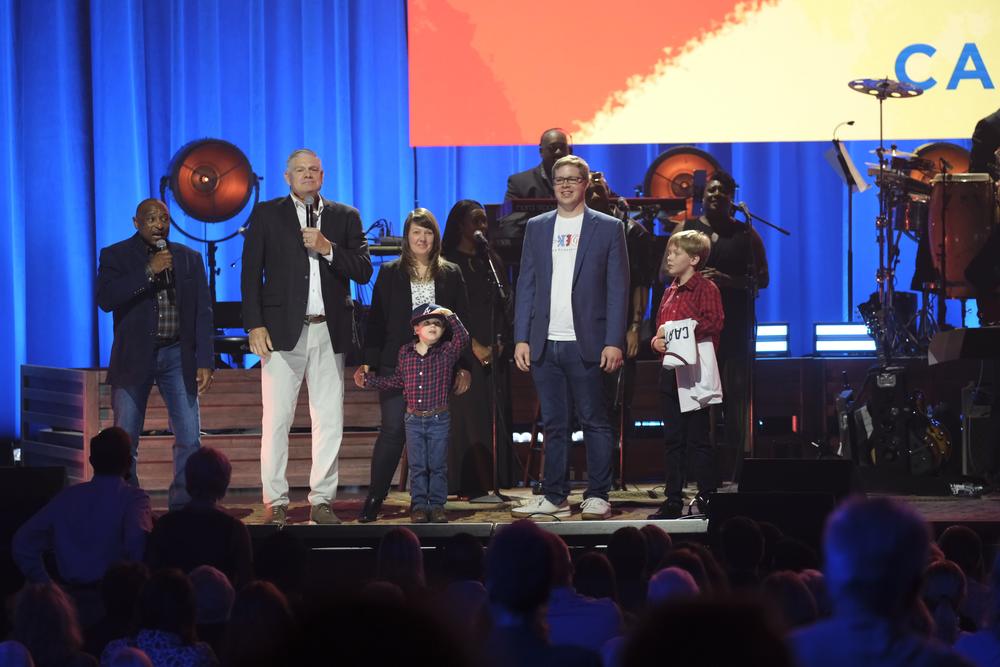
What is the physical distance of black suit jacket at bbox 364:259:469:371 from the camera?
625 cm

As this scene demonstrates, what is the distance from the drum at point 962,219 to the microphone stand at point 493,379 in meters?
2.78

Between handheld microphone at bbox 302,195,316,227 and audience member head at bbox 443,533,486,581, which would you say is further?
handheld microphone at bbox 302,195,316,227

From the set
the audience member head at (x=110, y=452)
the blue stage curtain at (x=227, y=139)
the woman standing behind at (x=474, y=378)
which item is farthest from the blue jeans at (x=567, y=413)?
the blue stage curtain at (x=227, y=139)

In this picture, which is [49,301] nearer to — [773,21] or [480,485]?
[480,485]

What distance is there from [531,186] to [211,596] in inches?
184

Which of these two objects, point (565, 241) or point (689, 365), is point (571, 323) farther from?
point (689, 365)

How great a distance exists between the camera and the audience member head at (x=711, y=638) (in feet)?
3.69

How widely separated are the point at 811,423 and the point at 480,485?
313 centimetres

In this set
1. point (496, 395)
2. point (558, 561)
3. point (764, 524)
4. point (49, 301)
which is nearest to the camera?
point (558, 561)

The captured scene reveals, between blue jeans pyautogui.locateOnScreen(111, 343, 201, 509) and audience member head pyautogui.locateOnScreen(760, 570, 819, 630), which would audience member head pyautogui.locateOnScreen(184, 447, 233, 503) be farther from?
audience member head pyautogui.locateOnScreen(760, 570, 819, 630)

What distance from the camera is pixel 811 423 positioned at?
29.6 ft

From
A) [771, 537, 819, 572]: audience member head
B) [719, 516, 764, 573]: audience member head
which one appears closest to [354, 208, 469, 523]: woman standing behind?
[719, 516, 764, 573]: audience member head

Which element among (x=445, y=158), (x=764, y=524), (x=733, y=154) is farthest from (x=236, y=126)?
(x=764, y=524)

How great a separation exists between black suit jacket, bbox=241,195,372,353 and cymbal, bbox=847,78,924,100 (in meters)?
4.31
